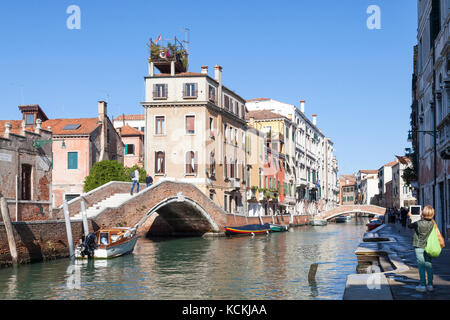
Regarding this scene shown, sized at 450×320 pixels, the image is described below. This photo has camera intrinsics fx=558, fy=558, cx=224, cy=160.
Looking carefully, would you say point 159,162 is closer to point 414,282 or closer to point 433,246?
point 414,282

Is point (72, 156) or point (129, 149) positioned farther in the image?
point (129, 149)

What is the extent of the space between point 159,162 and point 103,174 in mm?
3931

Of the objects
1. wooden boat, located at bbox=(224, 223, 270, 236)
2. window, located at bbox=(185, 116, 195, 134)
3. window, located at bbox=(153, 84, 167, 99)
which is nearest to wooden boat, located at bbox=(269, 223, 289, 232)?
wooden boat, located at bbox=(224, 223, 270, 236)

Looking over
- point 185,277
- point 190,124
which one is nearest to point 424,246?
point 185,277

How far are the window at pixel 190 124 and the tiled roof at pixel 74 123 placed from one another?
265 inches

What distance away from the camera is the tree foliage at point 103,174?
36000 mm

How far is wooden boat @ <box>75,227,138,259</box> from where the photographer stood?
1990cm

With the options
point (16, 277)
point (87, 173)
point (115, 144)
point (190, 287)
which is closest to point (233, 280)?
point (190, 287)

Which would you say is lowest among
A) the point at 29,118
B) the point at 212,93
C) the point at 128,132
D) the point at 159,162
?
the point at 159,162

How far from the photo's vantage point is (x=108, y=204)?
26.1 m

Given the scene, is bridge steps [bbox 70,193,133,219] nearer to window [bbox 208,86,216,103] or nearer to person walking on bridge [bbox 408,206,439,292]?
window [bbox 208,86,216,103]

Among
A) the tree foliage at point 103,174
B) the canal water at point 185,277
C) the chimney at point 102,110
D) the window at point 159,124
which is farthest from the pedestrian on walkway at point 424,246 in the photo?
the chimney at point 102,110
